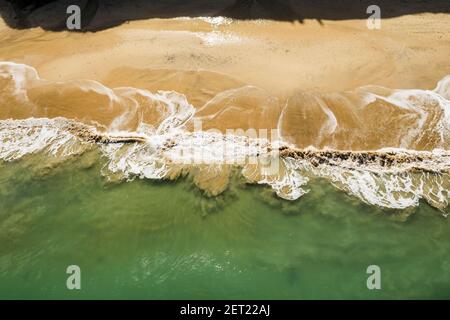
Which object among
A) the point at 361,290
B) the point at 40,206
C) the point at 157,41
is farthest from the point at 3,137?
the point at 361,290

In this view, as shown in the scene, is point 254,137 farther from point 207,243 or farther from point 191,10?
point 191,10

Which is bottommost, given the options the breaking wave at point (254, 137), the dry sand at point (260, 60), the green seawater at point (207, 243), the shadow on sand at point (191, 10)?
the green seawater at point (207, 243)

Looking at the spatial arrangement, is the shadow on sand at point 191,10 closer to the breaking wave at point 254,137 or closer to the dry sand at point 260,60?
the dry sand at point 260,60

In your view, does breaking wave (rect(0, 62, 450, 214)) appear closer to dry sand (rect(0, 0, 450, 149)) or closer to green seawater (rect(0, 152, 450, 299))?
dry sand (rect(0, 0, 450, 149))

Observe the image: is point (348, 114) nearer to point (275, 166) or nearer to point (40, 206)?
point (275, 166)

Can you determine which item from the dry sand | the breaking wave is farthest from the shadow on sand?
the breaking wave

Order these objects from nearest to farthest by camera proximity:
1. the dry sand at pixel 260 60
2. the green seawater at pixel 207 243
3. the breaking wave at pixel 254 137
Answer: the green seawater at pixel 207 243 → the breaking wave at pixel 254 137 → the dry sand at pixel 260 60

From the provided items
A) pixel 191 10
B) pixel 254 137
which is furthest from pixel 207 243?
pixel 191 10

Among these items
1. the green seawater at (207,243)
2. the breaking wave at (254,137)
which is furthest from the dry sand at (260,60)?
the green seawater at (207,243)
